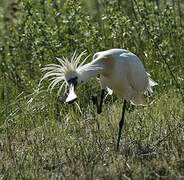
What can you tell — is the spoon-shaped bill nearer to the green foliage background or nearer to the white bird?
the white bird

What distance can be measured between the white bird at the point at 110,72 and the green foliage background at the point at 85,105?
329 mm

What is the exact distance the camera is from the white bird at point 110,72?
227 inches

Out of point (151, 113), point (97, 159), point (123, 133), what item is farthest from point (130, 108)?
point (97, 159)

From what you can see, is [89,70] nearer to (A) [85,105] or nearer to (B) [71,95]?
(B) [71,95]

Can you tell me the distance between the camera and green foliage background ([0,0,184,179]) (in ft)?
18.0

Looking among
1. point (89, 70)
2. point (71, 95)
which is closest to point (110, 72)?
point (89, 70)

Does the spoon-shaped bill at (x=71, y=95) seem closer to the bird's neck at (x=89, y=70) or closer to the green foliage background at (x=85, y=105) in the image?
the bird's neck at (x=89, y=70)

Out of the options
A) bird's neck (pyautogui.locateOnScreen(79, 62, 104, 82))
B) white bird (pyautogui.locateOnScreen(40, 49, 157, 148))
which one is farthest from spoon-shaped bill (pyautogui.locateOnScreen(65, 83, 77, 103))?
bird's neck (pyautogui.locateOnScreen(79, 62, 104, 82))

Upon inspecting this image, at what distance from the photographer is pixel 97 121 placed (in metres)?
6.53

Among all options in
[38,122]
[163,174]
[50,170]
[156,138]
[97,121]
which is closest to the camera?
[163,174]

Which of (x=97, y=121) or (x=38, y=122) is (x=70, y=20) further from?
(x=97, y=121)

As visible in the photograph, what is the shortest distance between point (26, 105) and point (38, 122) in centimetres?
43

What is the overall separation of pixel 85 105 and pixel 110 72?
192 cm

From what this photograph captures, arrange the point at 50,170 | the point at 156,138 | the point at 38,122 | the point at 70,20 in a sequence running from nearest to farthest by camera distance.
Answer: the point at 50,170 < the point at 156,138 < the point at 38,122 < the point at 70,20
